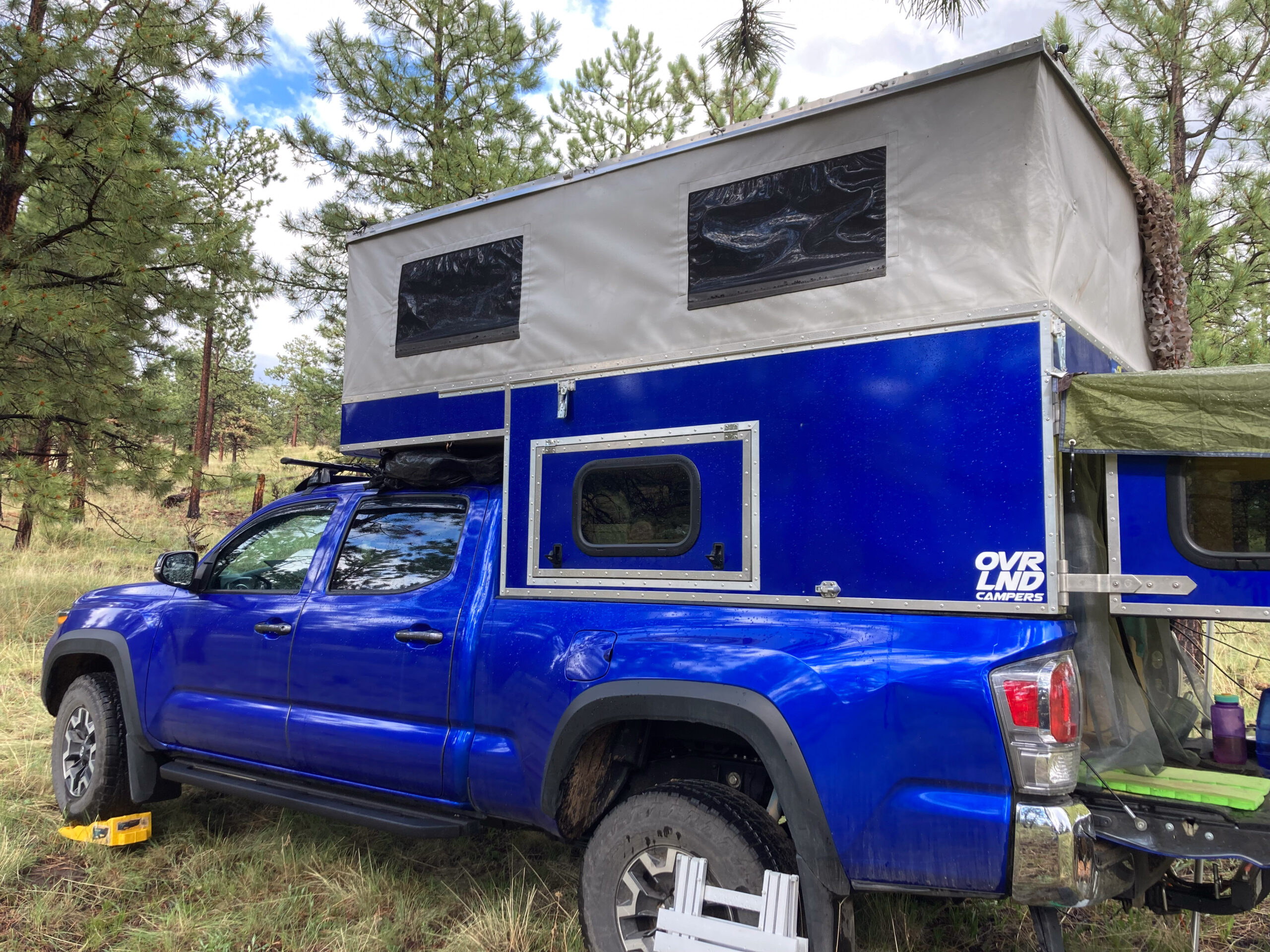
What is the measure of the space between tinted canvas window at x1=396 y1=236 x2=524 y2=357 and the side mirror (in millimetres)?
1584

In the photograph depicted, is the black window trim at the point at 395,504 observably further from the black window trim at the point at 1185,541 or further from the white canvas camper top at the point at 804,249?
the black window trim at the point at 1185,541

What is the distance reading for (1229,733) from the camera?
3.16m

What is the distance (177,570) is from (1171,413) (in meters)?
4.52

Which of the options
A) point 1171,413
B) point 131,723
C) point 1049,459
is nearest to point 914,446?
point 1049,459

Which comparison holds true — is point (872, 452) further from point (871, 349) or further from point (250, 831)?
point (250, 831)

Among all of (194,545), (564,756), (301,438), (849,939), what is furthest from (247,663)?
(301,438)

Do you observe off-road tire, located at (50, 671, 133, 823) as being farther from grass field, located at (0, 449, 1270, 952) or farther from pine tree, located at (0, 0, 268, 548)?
pine tree, located at (0, 0, 268, 548)

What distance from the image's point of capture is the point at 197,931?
3.74 meters

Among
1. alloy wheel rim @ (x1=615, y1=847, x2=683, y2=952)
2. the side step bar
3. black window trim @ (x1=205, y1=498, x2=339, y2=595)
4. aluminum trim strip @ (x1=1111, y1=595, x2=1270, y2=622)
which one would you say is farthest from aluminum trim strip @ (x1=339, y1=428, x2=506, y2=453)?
aluminum trim strip @ (x1=1111, y1=595, x2=1270, y2=622)

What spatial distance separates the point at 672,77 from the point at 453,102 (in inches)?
140

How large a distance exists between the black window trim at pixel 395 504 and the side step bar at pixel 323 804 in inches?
35.3

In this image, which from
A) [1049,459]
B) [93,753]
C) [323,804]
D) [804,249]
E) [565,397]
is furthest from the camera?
[93,753]

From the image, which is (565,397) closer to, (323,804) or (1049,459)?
(1049,459)

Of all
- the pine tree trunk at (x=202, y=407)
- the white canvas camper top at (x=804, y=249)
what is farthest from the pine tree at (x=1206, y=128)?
the pine tree trunk at (x=202, y=407)
